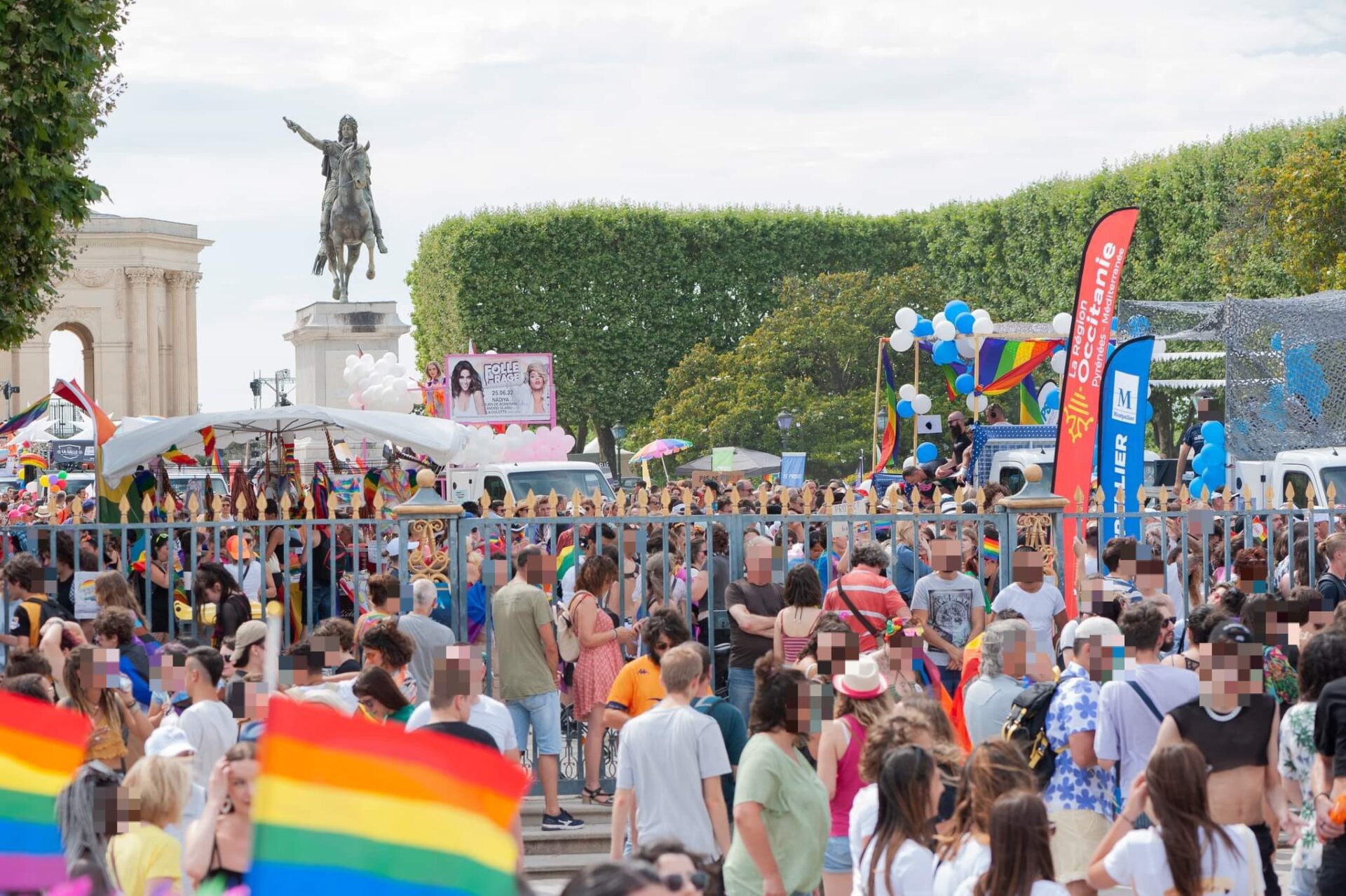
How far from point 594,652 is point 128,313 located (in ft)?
204

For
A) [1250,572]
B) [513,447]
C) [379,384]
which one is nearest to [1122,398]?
[1250,572]

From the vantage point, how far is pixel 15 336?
12.4 metres

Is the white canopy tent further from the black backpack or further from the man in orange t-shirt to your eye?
the black backpack

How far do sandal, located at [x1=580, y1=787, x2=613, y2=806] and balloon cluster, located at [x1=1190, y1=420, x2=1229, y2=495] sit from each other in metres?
8.79

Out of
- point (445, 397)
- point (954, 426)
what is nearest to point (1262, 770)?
point (954, 426)

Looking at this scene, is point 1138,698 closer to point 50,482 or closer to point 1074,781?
point 1074,781

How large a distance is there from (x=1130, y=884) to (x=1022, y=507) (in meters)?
4.83

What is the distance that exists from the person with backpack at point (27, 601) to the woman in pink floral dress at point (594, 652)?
281 centimetres

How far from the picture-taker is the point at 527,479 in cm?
1909

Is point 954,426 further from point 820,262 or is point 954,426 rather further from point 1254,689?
point 820,262

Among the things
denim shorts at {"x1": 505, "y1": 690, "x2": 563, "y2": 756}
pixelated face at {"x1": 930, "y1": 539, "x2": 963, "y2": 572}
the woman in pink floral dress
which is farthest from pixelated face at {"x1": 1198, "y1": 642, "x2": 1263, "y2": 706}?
denim shorts at {"x1": 505, "y1": 690, "x2": 563, "y2": 756}

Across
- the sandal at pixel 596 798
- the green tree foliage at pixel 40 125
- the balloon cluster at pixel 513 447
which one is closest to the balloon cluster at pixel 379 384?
the balloon cluster at pixel 513 447

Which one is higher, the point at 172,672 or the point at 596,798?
the point at 172,672

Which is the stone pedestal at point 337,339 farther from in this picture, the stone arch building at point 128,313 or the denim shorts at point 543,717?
the stone arch building at point 128,313
